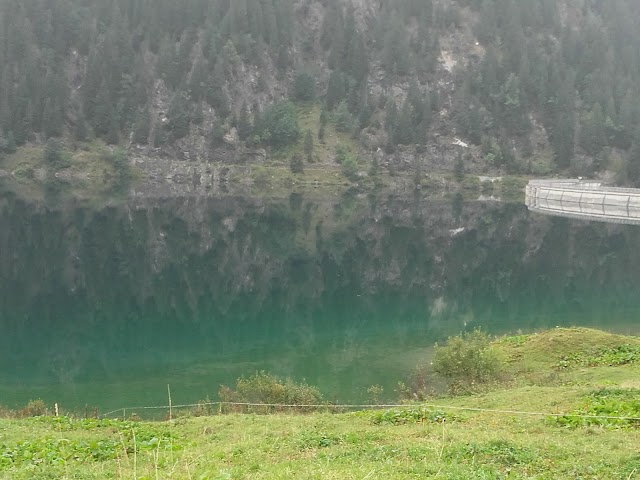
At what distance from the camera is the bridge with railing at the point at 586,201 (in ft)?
391

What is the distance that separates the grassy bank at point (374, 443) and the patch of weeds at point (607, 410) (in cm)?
4

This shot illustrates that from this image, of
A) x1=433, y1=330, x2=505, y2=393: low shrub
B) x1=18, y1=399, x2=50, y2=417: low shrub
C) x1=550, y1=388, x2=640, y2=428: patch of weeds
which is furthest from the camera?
x1=433, y1=330, x2=505, y2=393: low shrub

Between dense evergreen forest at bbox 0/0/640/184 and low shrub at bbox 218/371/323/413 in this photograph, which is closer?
low shrub at bbox 218/371/323/413

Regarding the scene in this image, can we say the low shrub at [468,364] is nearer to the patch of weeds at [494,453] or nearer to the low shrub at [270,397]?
the low shrub at [270,397]

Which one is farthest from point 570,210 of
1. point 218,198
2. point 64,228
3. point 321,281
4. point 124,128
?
point 124,128

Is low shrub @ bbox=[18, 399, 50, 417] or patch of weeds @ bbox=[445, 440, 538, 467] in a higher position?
patch of weeds @ bbox=[445, 440, 538, 467]

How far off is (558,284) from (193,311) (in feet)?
113

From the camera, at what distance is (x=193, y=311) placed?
177ft

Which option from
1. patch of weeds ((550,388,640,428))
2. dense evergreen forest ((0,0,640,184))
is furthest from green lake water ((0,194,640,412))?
dense evergreen forest ((0,0,640,184))

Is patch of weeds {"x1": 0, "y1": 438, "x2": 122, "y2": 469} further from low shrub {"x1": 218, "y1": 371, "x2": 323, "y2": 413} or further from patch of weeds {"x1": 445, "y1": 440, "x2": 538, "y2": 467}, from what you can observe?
low shrub {"x1": 218, "y1": 371, "x2": 323, "y2": 413}

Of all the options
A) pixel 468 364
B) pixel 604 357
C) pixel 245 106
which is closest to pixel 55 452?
pixel 468 364

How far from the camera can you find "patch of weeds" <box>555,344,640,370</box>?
32.1 meters

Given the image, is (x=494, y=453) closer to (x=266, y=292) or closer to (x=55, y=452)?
(x=55, y=452)

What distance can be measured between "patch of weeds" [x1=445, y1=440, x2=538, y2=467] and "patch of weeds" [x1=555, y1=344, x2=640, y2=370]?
60.4 feet
